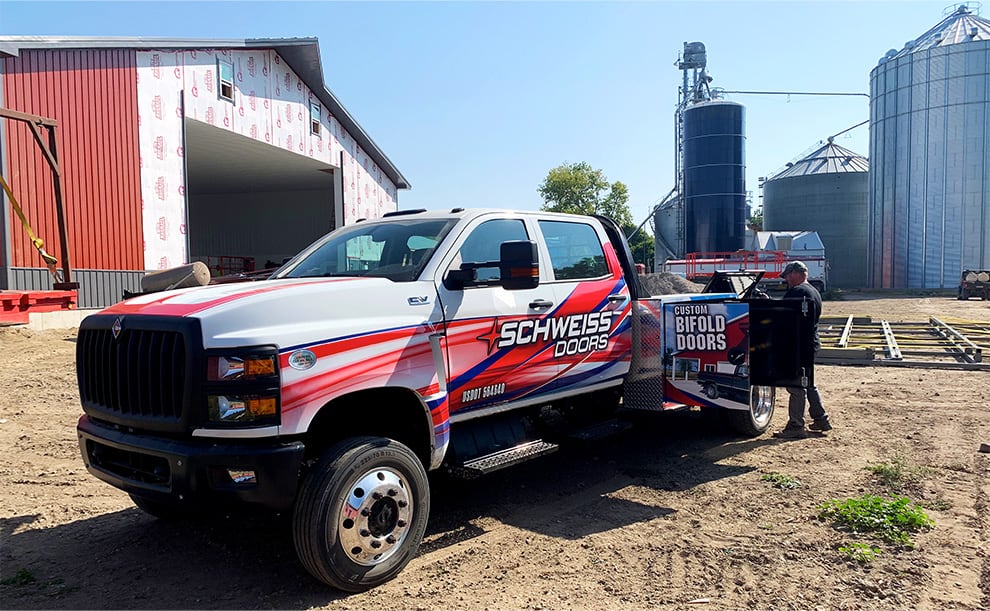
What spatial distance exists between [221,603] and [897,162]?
139 ft

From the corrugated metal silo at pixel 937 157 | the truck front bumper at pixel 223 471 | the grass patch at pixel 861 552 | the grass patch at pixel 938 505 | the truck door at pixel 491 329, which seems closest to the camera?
the truck front bumper at pixel 223 471

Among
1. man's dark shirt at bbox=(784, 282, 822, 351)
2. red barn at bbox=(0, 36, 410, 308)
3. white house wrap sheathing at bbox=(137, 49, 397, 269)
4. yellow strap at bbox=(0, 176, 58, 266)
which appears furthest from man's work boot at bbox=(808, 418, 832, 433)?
red barn at bbox=(0, 36, 410, 308)

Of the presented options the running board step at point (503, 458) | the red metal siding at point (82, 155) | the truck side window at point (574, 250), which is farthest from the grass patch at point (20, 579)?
the red metal siding at point (82, 155)

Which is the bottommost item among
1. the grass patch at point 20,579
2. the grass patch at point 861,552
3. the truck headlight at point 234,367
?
the grass patch at point 861,552

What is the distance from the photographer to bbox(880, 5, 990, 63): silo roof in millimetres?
35438

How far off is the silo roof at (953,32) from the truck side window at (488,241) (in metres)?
40.4

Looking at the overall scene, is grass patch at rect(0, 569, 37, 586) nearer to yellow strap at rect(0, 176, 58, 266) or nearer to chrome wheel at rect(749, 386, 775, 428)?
chrome wheel at rect(749, 386, 775, 428)

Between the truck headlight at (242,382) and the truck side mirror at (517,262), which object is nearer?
the truck headlight at (242,382)

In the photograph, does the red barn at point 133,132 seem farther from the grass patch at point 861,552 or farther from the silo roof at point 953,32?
the silo roof at point 953,32

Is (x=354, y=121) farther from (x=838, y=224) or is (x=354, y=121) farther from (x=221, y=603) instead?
(x=838, y=224)

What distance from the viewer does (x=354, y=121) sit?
2556cm

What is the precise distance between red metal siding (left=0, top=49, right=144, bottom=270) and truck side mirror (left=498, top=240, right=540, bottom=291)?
1395 cm

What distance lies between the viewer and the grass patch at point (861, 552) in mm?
4031

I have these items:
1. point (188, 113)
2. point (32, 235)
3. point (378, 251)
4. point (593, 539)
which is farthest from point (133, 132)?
point (593, 539)
